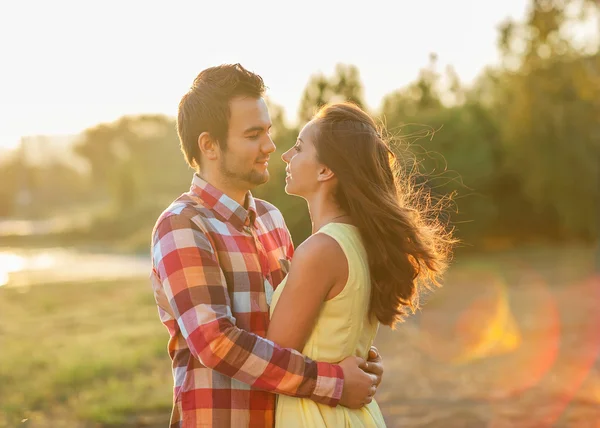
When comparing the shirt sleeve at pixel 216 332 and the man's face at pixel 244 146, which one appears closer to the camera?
the shirt sleeve at pixel 216 332

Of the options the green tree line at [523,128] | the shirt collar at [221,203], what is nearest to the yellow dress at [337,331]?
the shirt collar at [221,203]

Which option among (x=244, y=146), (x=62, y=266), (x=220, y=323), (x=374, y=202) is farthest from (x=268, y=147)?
(x=62, y=266)

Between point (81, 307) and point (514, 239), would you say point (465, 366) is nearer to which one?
point (81, 307)

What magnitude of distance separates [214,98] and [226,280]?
0.63m

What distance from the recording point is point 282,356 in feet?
7.14

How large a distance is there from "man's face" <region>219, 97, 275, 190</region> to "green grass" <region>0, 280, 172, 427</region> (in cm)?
370

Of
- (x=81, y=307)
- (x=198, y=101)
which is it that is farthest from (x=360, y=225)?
(x=81, y=307)

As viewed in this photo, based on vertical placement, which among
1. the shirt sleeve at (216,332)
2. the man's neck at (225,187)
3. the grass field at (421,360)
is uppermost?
the man's neck at (225,187)

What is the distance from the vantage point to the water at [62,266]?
17.6 meters

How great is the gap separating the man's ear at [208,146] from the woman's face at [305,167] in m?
0.27

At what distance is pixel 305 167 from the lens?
241 cm

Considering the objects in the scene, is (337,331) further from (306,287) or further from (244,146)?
(244,146)

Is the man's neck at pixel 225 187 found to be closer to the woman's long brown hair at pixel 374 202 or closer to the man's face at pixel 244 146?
the man's face at pixel 244 146

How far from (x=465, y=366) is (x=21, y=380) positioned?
14.2ft
